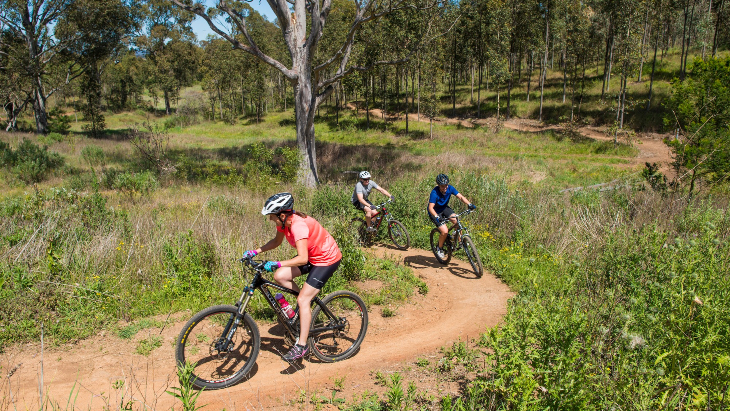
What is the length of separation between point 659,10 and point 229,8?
143ft

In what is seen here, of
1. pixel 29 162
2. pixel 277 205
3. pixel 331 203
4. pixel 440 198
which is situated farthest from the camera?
pixel 29 162

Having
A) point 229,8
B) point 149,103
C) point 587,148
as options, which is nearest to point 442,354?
point 229,8

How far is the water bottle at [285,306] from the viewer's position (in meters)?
5.28

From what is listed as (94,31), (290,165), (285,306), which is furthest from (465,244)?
(94,31)

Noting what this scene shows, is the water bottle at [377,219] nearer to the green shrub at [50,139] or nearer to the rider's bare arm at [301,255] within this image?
the rider's bare arm at [301,255]

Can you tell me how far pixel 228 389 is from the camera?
197 inches

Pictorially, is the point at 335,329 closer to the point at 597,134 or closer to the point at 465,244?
the point at 465,244

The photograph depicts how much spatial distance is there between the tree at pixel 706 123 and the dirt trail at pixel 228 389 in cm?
744

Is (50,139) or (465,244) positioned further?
(50,139)

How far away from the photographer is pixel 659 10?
41.3 m

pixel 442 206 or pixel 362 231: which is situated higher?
pixel 442 206

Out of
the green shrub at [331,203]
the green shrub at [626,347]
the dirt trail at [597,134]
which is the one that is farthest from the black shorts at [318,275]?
the dirt trail at [597,134]

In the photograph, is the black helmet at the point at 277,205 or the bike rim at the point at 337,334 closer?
the black helmet at the point at 277,205

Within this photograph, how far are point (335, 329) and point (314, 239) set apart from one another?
4.39 feet
